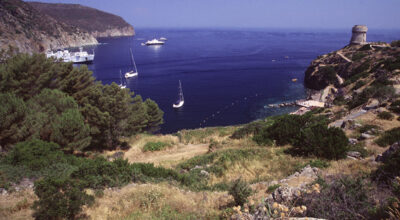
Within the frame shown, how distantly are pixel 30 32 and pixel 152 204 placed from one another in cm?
11221

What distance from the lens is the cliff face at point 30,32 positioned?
7881cm

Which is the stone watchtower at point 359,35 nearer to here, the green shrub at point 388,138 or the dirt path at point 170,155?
the green shrub at point 388,138

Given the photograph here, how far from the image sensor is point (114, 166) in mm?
8148

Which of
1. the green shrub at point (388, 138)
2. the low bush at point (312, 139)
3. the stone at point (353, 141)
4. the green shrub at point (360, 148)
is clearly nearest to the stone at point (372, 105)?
the green shrub at point (388, 138)

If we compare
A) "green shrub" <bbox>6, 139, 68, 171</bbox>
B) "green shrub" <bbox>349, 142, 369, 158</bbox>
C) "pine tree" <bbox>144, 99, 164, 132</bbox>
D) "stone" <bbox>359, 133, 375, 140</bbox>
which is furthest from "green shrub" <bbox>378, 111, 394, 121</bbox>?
"pine tree" <bbox>144, 99, 164, 132</bbox>

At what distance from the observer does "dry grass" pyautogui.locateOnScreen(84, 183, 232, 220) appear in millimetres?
5746

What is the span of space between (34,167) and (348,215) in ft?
29.5

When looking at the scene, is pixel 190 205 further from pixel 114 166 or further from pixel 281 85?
pixel 281 85

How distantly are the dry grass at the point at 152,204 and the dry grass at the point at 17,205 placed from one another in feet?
4.32

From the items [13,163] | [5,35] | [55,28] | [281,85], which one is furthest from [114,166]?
[55,28]

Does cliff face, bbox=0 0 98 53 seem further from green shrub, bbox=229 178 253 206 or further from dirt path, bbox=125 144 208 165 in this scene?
green shrub, bbox=229 178 253 206

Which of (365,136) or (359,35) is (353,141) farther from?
(359,35)

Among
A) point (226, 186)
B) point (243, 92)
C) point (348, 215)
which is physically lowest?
point (243, 92)

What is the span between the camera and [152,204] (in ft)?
20.0
